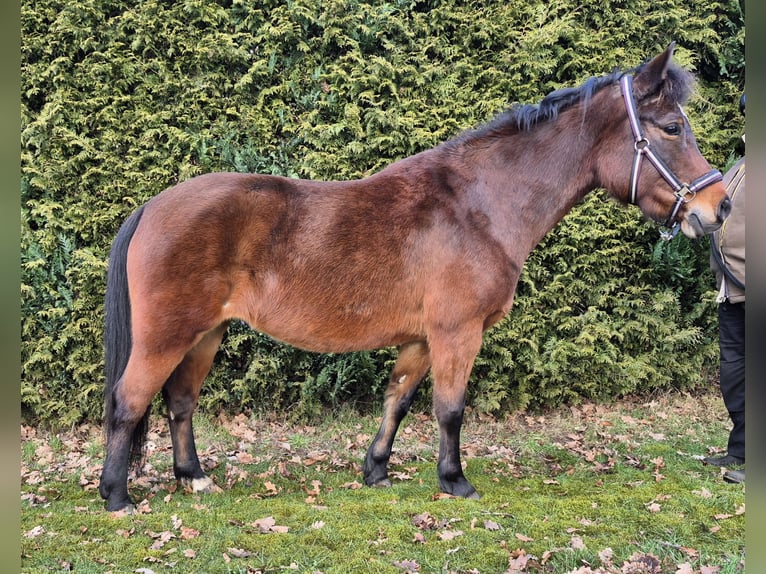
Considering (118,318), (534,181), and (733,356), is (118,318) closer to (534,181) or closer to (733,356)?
(534,181)

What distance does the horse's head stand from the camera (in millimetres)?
3398

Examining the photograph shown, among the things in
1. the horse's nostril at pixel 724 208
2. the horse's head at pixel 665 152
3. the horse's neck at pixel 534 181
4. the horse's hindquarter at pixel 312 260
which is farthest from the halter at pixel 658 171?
the horse's hindquarter at pixel 312 260

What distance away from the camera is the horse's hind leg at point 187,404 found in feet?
12.6

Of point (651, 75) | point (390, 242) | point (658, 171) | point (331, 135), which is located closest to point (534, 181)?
point (658, 171)

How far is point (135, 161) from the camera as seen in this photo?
17.8 ft

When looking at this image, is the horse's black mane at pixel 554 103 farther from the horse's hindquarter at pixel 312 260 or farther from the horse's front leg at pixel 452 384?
the horse's front leg at pixel 452 384

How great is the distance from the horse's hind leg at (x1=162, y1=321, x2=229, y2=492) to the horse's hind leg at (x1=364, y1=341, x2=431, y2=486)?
3.96 ft

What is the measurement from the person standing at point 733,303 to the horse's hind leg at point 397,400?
2.46 metres

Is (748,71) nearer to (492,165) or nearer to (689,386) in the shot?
(492,165)

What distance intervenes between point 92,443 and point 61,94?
11.6ft

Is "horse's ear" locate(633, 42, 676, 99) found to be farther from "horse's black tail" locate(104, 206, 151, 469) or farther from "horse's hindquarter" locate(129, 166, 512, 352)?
"horse's black tail" locate(104, 206, 151, 469)

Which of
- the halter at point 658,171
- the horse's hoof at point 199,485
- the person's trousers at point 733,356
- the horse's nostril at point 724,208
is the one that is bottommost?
the horse's hoof at point 199,485

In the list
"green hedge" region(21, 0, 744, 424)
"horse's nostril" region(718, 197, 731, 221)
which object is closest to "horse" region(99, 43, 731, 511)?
"horse's nostril" region(718, 197, 731, 221)

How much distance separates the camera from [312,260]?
11.6 feet
